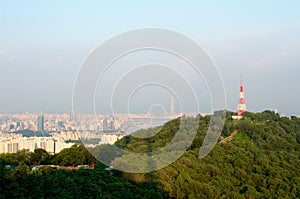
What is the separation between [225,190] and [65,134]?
1192 centimetres

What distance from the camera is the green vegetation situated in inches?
326

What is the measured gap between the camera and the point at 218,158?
14.9 meters

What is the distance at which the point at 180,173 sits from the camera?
11.4 m

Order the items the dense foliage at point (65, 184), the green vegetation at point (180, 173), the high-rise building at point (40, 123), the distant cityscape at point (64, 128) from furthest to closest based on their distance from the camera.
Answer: the high-rise building at point (40, 123) < the distant cityscape at point (64, 128) < the green vegetation at point (180, 173) < the dense foliage at point (65, 184)

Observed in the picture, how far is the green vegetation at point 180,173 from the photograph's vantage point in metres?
8.27

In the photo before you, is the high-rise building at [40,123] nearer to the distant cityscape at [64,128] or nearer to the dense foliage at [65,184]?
the distant cityscape at [64,128]

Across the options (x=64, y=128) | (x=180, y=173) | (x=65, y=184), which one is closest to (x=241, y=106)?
(x=64, y=128)

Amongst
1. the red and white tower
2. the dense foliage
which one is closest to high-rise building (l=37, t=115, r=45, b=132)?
the red and white tower

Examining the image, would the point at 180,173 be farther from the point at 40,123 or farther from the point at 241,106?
the point at 40,123

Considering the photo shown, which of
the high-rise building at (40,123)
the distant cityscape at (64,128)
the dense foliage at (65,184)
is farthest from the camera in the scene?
the high-rise building at (40,123)

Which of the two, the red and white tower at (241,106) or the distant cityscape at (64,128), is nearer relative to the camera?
the distant cityscape at (64,128)

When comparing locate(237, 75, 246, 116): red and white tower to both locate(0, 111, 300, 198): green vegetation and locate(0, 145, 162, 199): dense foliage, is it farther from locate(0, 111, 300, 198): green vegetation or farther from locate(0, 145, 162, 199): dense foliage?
locate(0, 145, 162, 199): dense foliage

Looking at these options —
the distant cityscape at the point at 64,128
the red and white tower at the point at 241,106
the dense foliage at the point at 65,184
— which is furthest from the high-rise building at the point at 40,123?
the dense foliage at the point at 65,184

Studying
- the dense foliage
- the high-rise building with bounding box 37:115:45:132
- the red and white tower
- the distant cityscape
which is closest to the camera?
the dense foliage
